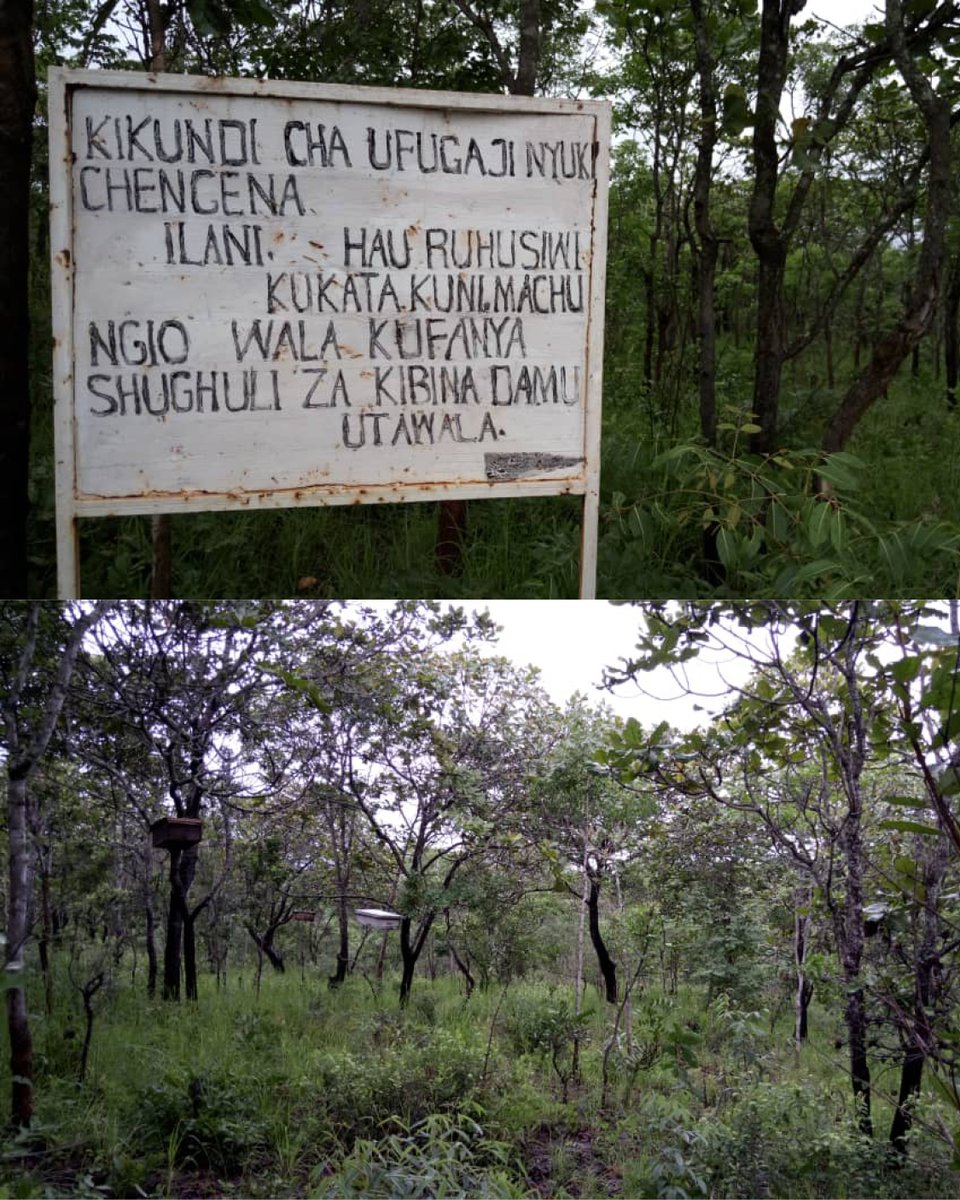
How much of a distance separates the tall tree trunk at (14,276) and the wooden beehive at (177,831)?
111cm

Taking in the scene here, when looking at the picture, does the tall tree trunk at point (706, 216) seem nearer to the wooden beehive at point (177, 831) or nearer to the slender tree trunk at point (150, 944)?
the wooden beehive at point (177, 831)

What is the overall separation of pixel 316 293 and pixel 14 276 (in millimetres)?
1052

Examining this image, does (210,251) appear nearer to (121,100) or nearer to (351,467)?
(121,100)

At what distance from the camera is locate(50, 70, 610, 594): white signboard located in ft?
8.82

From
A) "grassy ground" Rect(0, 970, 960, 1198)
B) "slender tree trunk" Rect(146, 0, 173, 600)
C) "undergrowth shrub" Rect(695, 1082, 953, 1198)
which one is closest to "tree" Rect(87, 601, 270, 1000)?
"grassy ground" Rect(0, 970, 960, 1198)

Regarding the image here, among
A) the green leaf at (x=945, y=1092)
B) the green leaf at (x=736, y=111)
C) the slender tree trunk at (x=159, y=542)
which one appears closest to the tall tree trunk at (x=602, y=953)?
the green leaf at (x=945, y=1092)

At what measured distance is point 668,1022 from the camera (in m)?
2.67

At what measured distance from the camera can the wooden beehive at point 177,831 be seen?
269 centimetres

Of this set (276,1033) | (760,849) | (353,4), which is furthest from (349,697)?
(353,4)

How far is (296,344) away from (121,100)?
0.71 meters

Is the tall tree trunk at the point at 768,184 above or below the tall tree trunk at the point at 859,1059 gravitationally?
above

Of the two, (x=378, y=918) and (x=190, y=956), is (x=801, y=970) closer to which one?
(x=378, y=918)

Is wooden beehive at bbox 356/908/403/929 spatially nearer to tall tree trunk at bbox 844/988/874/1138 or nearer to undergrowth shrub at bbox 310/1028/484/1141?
undergrowth shrub at bbox 310/1028/484/1141

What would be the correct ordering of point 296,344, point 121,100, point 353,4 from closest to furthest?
point 121,100
point 296,344
point 353,4
